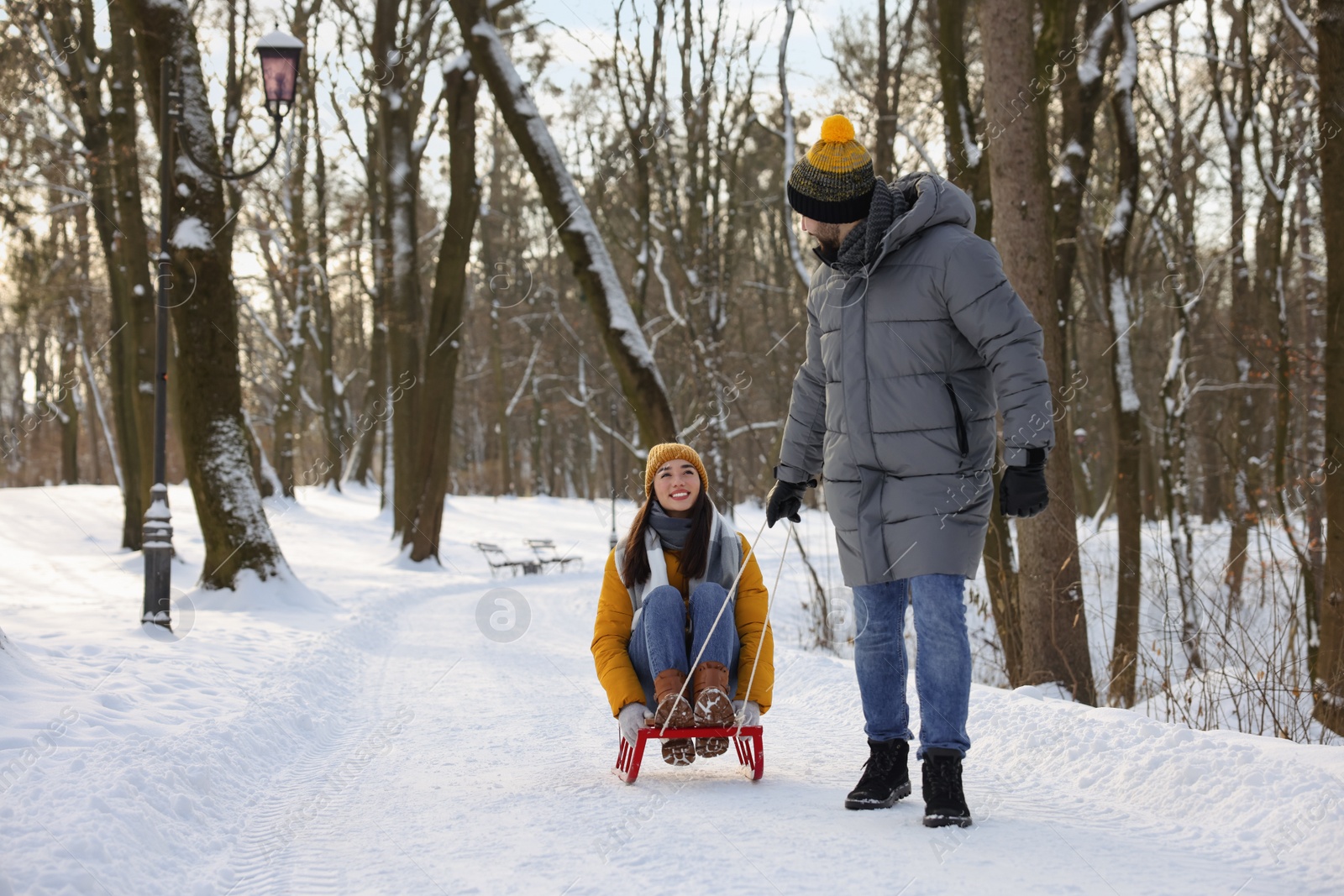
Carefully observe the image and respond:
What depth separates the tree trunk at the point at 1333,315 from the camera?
5.97m

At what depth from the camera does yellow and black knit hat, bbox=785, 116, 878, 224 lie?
360cm

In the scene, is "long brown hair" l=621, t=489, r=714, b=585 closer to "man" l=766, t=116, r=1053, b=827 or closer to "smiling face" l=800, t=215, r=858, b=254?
"man" l=766, t=116, r=1053, b=827

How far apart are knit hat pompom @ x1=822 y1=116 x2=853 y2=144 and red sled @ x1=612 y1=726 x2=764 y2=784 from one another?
1.97 m

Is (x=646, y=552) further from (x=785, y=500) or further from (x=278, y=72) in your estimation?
(x=278, y=72)

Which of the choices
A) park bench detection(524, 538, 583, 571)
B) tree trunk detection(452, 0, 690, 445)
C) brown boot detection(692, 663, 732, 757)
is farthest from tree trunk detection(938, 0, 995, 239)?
park bench detection(524, 538, 583, 571)

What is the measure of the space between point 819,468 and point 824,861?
1.48 meters

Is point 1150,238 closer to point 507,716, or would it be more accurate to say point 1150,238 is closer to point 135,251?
point 135,251

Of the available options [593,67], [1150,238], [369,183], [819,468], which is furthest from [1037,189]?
[369,183]

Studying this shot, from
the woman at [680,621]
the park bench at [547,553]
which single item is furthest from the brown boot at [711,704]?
the park bench at [547,553]

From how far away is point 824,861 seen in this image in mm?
3027

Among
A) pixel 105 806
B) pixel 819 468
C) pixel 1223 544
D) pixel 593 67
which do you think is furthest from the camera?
pixel 1223 544

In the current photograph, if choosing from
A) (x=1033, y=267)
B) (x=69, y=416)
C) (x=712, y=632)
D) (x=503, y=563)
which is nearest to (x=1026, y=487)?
(x=712, y=632)

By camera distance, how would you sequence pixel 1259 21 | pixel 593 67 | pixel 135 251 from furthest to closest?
1. pixel 593 67
2. pixel 1259 21
3. pixel 135 251

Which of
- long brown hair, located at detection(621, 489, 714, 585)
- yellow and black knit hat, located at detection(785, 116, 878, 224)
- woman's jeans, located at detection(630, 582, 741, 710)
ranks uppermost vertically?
yellow and black knit hat, located at detection(785, 116, 878, 224)
